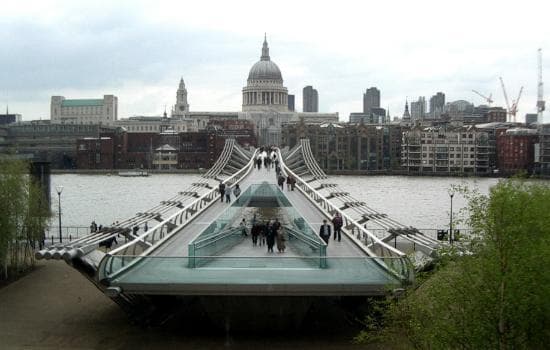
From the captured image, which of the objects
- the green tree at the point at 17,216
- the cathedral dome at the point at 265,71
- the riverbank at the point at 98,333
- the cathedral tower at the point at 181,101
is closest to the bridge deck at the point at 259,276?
the riverbank at the point at 98,333

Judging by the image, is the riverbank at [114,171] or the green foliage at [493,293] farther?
the riverbank at [114,171]

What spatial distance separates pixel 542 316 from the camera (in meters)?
6.74

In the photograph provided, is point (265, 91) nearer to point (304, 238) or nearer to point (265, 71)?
point (265, 71)

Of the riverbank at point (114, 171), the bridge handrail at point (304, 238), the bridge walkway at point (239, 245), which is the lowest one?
the riverbank at point (114, 171)

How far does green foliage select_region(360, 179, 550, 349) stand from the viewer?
21.2 feet

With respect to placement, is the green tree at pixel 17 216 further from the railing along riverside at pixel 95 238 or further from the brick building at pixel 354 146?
the brick building at pixel 354 146

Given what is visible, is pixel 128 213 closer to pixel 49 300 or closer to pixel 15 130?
pixel 49 300

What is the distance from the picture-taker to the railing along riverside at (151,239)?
9758 millimetres

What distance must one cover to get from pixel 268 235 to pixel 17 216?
19.6 ft

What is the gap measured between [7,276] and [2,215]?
128 cm

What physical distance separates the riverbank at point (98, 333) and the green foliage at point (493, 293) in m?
3.40

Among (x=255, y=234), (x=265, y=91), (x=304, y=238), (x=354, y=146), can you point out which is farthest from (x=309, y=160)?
(x=265, y=91)

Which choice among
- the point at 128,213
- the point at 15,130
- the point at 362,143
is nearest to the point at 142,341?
the point at 128,213

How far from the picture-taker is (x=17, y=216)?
15.2 metres
